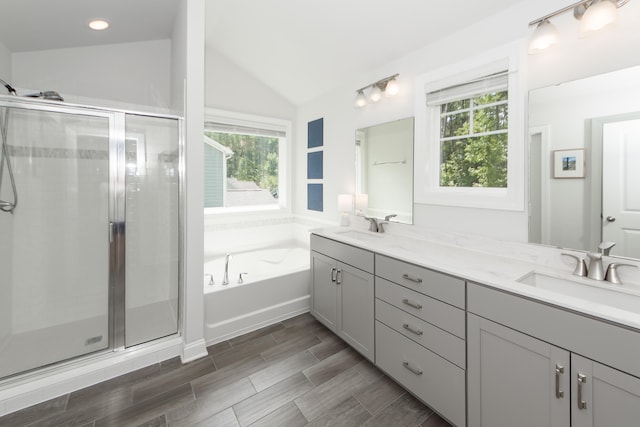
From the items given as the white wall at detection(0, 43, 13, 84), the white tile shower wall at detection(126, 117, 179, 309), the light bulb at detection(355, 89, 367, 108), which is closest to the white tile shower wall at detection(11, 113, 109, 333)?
the white tile shower wall at detection(126, 117, 179, 309)

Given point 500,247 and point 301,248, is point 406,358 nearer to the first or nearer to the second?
point 500,247

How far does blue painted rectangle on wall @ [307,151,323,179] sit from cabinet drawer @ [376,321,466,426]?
212cm

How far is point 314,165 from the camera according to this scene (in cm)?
354

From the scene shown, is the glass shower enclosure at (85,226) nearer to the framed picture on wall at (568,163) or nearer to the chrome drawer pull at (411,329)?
the chrome drawer pull at (411,329)

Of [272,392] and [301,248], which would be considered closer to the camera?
[272,392]

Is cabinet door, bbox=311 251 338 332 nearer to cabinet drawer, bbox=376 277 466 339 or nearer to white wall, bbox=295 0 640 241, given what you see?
cabinet drawer, bbox=376 277 466 339

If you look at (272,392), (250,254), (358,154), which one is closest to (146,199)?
(250,254)

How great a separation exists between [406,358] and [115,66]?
141 inches

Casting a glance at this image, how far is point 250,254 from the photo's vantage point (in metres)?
3.45

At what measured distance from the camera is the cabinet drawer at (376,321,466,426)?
1.38 metres

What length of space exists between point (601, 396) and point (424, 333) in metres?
0.71

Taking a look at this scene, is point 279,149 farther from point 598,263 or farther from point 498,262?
point 598,263

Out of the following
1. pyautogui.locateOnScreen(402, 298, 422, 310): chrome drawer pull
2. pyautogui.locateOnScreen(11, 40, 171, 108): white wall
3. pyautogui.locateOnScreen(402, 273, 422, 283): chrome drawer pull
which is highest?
pyautogui.locateOnScreen(11, 40, 171, 108): white wall

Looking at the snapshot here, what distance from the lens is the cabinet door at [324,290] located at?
2260 mm
